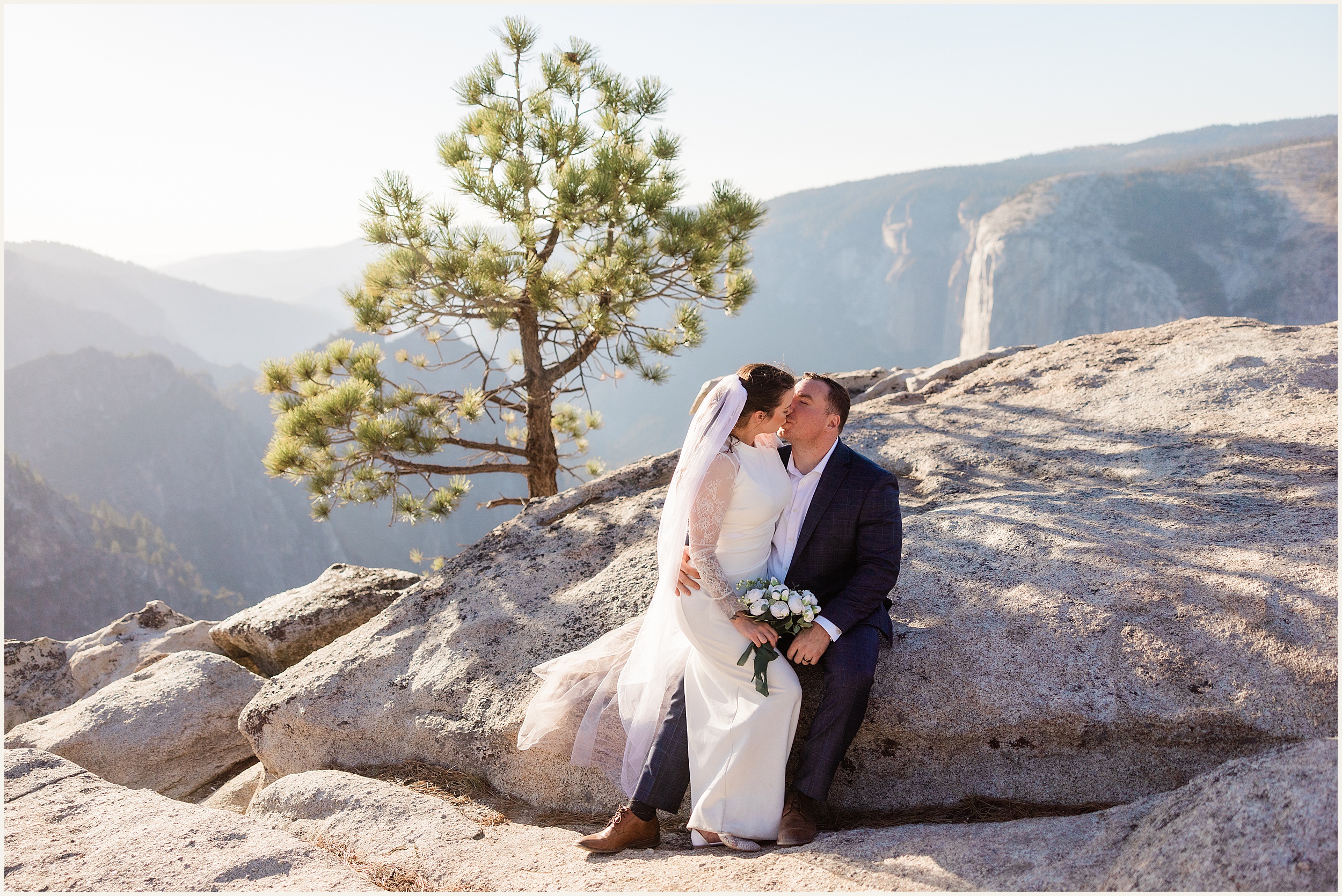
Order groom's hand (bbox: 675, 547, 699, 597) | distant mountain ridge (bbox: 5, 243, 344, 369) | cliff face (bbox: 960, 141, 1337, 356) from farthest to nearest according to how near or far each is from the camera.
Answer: distant mountain ridge (bbox: 5, 243, 344, 369) < cliff face (bbox: 960, 141, 1337, 356) < groom's hand (bbox: 675, 547, 699, 597)

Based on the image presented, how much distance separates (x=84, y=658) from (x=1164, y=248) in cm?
8548

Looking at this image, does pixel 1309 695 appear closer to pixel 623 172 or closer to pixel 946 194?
pixel 623 172

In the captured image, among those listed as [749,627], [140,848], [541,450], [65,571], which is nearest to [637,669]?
[749,627]

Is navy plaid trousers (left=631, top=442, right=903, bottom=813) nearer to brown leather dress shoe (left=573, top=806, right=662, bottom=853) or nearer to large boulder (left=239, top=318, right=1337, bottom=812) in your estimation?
brown leather dress shoe (left=573, top=806, right=662, bottom=853)

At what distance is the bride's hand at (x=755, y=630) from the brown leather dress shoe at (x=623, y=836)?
0.89m

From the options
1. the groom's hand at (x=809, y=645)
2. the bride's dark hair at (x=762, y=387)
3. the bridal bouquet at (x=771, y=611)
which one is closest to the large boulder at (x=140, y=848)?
the bridal bouquet at (x=771, y=611)

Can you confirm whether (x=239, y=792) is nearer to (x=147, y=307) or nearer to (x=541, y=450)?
(x=541, y=450)

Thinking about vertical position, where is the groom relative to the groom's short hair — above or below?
below

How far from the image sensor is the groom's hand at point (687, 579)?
343cm

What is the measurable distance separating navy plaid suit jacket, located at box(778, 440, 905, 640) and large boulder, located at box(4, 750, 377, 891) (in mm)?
2230

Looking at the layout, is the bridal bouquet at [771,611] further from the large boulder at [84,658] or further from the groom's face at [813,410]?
the large boulder at [84,658]

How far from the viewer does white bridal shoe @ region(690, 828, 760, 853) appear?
3.12 metres

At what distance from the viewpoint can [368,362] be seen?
8.08 metres

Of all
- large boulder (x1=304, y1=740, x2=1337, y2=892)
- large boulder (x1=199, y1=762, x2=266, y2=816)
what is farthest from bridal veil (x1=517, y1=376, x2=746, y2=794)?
large boulder (x1=199, y1=762, x2=266, y2=816)
